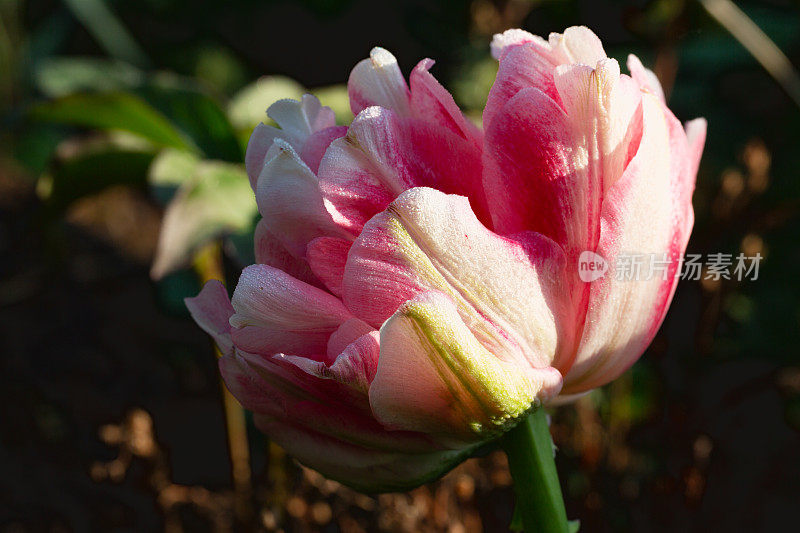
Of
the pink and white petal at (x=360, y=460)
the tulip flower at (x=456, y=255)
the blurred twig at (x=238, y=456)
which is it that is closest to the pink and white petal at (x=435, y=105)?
the tulip flower at (x=456, y=255)

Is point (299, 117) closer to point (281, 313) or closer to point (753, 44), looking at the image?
point (281, 313)

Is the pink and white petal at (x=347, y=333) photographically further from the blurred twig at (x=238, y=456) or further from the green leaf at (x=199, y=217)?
the blurred twig at (x=238, y=456)

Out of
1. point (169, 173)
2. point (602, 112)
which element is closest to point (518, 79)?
point (602, 112)

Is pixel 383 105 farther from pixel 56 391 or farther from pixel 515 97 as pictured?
pixel 56 391

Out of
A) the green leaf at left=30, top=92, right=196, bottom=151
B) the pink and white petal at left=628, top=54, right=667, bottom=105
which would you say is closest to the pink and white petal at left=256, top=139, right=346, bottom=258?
the pink and white petal at left=628, top=54, right=667, bottom=105

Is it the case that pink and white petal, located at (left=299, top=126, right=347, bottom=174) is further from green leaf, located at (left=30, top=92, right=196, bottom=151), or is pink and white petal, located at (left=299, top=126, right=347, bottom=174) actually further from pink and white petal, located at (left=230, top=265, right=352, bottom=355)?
green leaf, located at (left=30, top=92, right=196, bottom=151)
